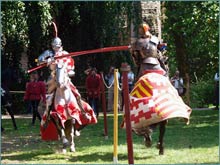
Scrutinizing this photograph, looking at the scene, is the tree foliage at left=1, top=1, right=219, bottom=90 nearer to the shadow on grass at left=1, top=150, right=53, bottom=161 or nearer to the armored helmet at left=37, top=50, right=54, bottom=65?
the armored helmet at left=37, top=50, right=54, bottom=65

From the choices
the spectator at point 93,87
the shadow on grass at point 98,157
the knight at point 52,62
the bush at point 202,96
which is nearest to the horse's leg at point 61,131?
the knight at point 52,62

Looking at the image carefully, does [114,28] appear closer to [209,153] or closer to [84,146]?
[84,146]

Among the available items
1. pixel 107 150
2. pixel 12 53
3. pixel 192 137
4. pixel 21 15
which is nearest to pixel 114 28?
pixel 12 53

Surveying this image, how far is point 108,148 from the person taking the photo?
33.5 feet

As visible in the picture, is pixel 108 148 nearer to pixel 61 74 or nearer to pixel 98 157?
pixel 98 157

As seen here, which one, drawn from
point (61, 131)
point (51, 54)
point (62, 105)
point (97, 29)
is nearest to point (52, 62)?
point (51, 54)

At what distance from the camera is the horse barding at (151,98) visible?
866 centimetres

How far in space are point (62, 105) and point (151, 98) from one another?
6.11 ft

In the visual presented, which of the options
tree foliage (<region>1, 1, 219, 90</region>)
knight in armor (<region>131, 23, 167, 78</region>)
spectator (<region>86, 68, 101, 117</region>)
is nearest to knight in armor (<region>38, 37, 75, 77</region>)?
knight in armor (<region>131, 23, 167, 78</region>)

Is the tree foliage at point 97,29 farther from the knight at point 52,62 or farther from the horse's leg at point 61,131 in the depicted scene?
the horse's leg at point 61,131

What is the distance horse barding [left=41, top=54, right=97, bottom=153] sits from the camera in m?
9.84

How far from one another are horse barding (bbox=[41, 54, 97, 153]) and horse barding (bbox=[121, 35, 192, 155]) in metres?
1.35

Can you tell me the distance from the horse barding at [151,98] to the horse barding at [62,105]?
1.35 m

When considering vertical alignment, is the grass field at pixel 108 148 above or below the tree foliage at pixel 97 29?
below
